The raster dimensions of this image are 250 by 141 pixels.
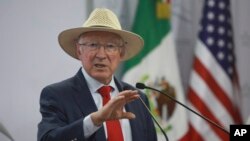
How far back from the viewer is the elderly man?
175 cm

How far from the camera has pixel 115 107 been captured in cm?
161

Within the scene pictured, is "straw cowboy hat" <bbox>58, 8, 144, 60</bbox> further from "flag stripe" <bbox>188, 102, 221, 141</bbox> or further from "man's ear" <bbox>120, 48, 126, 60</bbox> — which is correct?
"flag stripe" <bbox>188, 102, 221, 141</bbox>

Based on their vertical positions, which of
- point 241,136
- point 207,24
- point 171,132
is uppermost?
point 207,24

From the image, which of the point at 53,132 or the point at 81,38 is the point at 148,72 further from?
the point at 53,132

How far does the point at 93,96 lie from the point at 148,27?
4.80ft

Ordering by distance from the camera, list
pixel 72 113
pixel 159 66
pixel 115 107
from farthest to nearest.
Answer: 1. pixel 159 66
2. pixel 72 113
3. pixel 115 107

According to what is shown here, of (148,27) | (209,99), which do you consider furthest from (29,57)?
(209,99)

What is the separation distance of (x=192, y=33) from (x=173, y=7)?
213 mm

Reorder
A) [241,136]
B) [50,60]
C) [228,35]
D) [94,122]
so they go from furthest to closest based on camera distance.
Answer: [228,35] → [50,60] → [94,122] → [241,136]

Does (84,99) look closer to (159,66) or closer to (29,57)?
(29,57)

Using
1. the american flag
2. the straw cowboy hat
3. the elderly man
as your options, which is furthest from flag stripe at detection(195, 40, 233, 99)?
the elderly man

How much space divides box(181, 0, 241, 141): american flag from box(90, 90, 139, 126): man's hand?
1.76 meters

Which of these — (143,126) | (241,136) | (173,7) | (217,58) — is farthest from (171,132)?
(241,136)

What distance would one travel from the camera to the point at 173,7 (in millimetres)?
3428
